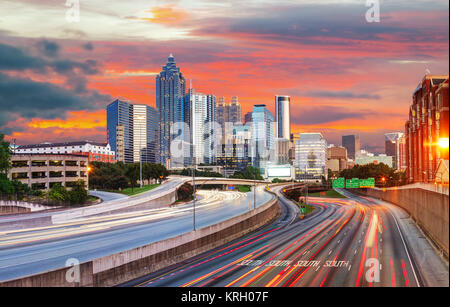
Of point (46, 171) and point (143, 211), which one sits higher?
point (46, 171)

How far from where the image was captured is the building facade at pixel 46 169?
101m

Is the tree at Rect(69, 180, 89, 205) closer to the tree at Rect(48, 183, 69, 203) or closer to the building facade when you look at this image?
the tree at Rect(48, 183, 69, 203)

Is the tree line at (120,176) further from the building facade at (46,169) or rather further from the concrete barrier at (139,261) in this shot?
the concrete barrier at (139,261)

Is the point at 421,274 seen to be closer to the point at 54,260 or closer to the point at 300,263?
the point at 300,263

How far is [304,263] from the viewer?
136 feet

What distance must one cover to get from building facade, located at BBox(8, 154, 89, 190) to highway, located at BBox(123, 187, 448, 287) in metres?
62.0

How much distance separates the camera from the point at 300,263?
4150 centimetres

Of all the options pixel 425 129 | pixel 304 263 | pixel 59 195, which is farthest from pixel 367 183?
pixel 304 263

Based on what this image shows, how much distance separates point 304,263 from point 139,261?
16.0 m

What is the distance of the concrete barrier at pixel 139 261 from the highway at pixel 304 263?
35.8 inches

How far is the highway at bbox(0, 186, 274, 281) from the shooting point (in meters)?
39.7
